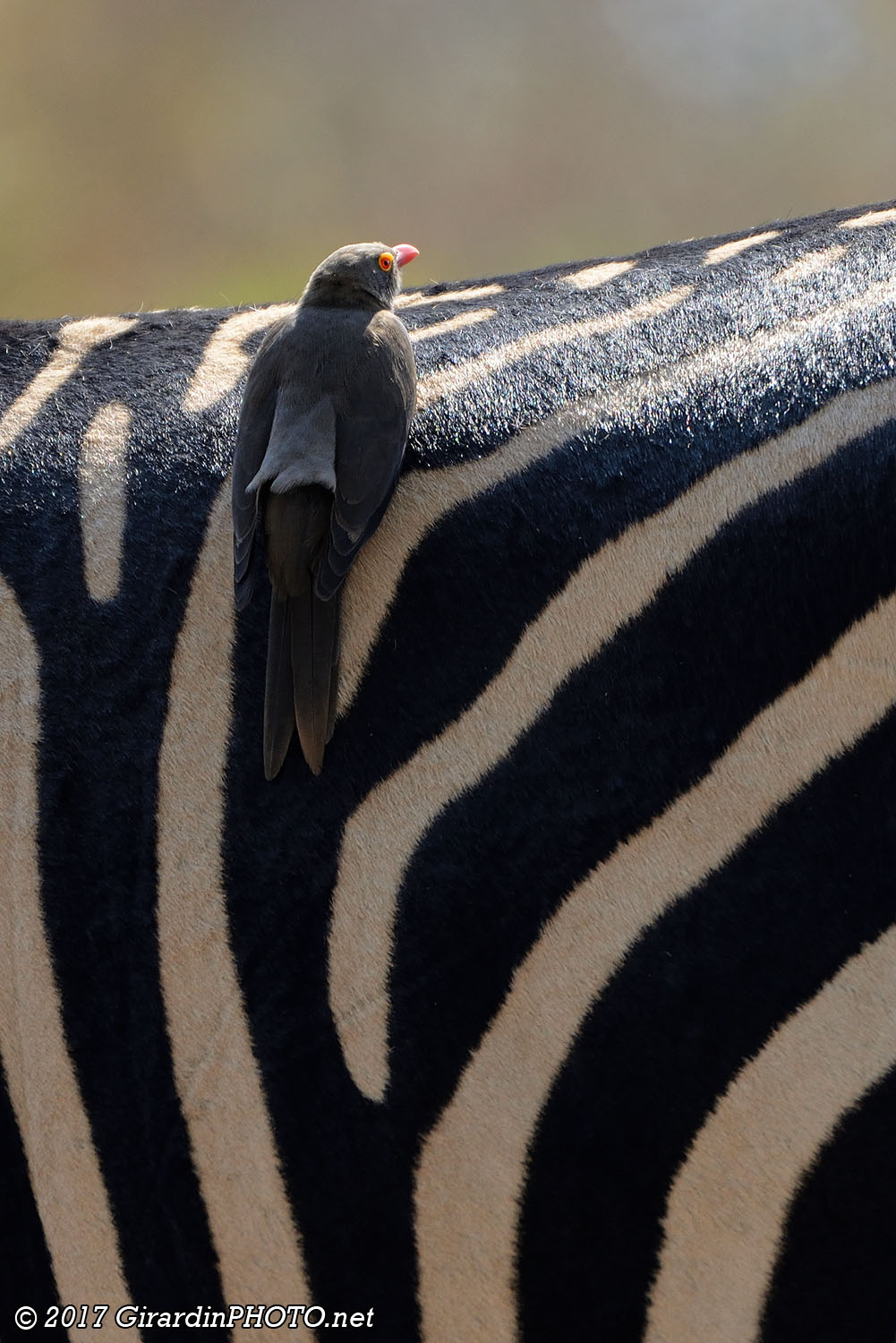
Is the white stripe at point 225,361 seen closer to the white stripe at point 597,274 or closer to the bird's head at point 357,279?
the bird's head at point 357,279

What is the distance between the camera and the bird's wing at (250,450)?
0.70 meters

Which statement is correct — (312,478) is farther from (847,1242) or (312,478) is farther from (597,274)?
(847,1242)

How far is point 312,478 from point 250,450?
49 millimetres

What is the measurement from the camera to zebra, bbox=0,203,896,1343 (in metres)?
0.59

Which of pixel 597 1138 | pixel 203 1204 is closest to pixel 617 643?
pixel 597 1138

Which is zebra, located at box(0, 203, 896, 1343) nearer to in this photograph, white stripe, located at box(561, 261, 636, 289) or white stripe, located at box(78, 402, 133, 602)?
white stripe, located at box(78, 402, 133, 602)

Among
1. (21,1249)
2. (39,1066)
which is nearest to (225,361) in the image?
(39,1066)

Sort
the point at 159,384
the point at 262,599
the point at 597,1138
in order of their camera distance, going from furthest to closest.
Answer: the point at 159,384
the point at 262,599
the point at 597,1138

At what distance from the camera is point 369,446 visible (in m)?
0.73

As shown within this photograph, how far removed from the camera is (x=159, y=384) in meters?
0.83

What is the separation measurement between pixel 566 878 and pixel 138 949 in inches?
10.5

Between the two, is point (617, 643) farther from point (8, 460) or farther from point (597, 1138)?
point (8, 460)

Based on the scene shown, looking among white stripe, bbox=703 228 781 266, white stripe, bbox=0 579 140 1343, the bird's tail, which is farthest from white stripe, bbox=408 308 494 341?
white stripe, bbox=0 579 140 1343

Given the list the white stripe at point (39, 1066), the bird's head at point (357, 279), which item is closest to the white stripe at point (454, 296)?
the bird's head at point (357, 279)
